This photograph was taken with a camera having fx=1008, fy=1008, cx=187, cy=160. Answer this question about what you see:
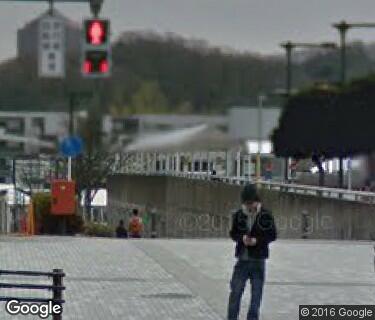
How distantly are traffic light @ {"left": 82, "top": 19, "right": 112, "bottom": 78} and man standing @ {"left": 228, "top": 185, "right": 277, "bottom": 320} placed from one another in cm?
380

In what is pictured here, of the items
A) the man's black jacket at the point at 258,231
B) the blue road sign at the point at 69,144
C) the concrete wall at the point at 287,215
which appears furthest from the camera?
the concrete wall at the point at 287,215

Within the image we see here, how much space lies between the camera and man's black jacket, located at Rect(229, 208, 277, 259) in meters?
10.3

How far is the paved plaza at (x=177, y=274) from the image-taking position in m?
12.4

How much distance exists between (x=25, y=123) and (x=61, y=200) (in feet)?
61.9

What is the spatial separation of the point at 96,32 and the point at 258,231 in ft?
13.2

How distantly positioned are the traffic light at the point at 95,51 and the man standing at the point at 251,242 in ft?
12.5

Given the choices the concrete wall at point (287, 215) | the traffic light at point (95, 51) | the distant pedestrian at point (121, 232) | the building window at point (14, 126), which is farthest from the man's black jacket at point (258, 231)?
the distant pedestrian at point (121, 232)

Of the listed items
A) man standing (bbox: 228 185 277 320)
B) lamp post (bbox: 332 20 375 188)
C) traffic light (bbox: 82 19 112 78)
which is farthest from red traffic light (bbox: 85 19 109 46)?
man standing (bbox: 228 185 277 320)

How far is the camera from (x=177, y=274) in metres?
16.3

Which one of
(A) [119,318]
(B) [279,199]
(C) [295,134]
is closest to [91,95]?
(C) [295,134]

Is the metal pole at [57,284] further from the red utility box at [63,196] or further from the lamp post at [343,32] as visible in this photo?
the red utility box at [63,196]

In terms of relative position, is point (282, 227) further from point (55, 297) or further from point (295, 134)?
point (295, 134)

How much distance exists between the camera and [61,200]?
24797 millimetres

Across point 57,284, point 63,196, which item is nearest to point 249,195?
point 57,284
